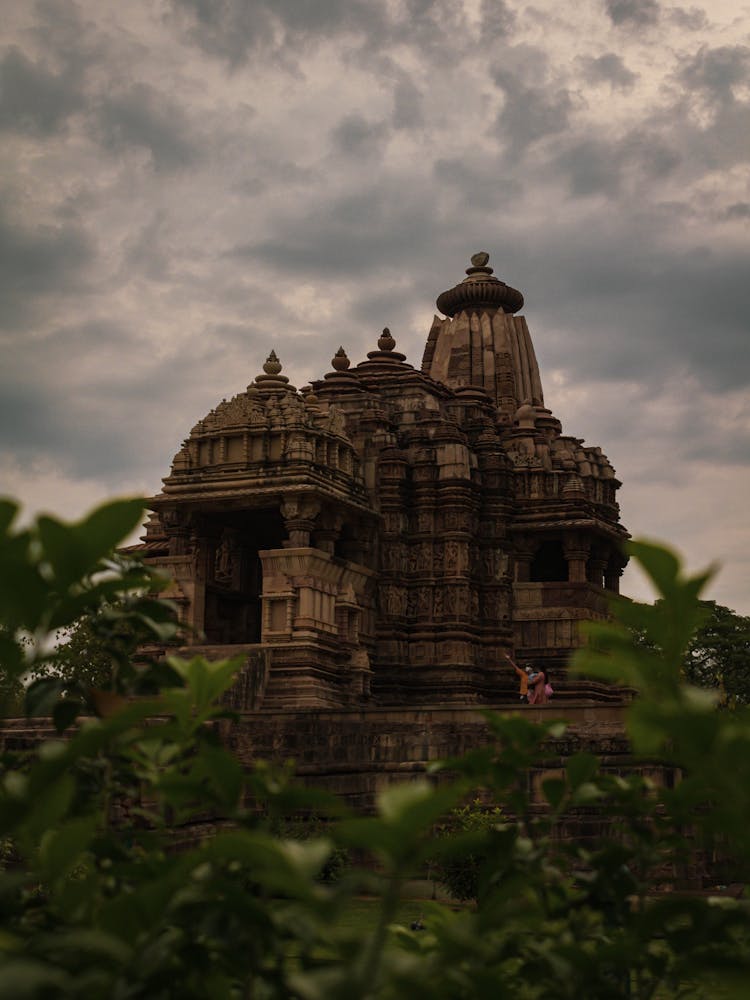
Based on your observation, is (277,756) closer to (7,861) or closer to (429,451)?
(7,861)

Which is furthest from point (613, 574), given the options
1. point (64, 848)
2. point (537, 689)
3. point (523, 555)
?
point (64, 848)

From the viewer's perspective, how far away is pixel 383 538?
30.9 metres

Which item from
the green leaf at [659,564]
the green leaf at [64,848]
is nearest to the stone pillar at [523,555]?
the green leaf at [659,564]

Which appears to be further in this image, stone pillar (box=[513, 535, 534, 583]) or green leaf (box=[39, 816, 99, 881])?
stone pillar (box=[513, 535, 534, 583])

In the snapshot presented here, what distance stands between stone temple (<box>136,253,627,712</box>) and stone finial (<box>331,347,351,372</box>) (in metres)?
0.04

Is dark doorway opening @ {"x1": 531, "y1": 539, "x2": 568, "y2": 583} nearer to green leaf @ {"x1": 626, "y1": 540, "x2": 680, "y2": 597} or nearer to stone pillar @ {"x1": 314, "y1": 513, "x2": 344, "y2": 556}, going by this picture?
stone pillar @ {"x1": 314, "y1": 513, "x2": 344, "y2": 556}

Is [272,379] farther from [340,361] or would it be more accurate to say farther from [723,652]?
[723,652]

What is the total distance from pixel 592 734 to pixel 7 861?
928 centimetres

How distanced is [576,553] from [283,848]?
29.6 meters

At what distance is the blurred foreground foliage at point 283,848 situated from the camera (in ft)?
8.61

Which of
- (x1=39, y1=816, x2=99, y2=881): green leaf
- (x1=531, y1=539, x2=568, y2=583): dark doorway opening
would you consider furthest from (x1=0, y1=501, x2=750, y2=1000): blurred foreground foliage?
(x1=531, y1=539, x2=568, y2=583): dark doorway opening

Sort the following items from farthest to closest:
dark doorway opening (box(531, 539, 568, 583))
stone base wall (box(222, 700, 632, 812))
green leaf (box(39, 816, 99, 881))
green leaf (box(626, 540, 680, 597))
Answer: dark doorway opening (box(531, 539, 568, 583))
stone base wall (box(222, 700, 632, 812))
green leaf (box(626, 540, 680, 597))
green leaf (box(39, 816, 99, 881))

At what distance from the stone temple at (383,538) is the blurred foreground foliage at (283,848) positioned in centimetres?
2112

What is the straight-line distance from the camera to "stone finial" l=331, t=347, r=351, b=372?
3378cm
